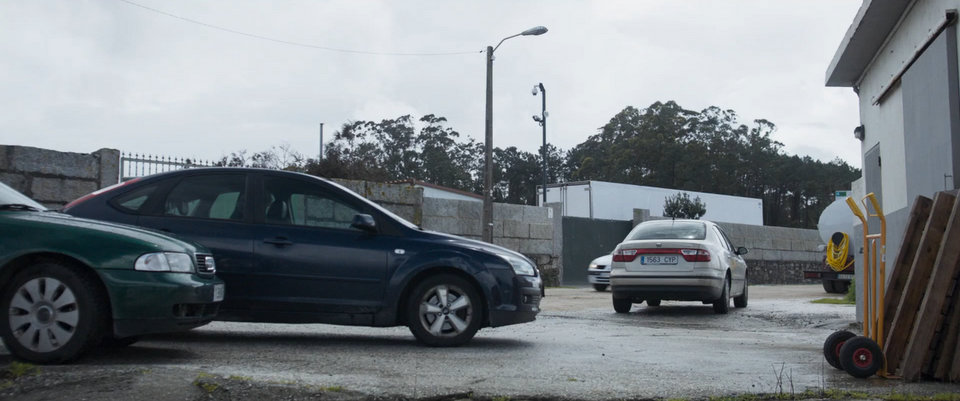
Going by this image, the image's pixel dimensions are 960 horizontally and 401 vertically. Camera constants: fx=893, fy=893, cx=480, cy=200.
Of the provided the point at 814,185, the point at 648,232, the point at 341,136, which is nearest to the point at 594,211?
the point at 341,136

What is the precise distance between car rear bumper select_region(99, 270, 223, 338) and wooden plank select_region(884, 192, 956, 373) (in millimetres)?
4640

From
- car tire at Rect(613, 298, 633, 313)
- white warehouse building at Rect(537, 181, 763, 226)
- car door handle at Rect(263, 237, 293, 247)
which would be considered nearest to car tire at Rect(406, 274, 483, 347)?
car door handle at Rect(263, 237, 293, 247)

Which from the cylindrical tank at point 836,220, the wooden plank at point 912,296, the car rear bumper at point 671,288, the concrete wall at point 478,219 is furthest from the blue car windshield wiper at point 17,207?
the cylindrical tank at point 836,220

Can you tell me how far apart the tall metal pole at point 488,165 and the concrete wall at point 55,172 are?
9115 mm

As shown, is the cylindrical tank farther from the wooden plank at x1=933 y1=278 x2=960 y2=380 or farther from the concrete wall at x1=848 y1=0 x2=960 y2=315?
the wooden plank at x1=933 y1=278 x2=960 y2=380

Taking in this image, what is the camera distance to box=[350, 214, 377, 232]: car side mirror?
735 cm

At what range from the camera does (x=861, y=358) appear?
228 inches

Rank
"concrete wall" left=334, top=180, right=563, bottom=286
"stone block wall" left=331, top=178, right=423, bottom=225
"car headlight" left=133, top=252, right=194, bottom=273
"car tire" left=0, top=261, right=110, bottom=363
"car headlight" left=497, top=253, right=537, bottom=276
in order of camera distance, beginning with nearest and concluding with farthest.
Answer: "car tire" left=0, top=261, right=110, bottom=363 → "car headlight" left=133, top=252, right=194, bottom=273 → "car headlight" left=497, top=253, right=537, bottom=276 → "stone block wall" left=331, top=178, right=423, bottom=225 → "concrete wall" left=334, top=180, right=563, bottom=286

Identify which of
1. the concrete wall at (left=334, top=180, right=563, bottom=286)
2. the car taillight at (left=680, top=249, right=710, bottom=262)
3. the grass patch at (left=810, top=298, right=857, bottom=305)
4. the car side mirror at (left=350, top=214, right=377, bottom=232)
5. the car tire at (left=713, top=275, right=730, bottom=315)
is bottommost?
the grass patch at (left=810, top=298, right=857, bottom=305)

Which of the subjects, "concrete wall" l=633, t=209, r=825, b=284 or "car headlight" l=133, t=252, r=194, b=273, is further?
"concrete wall" l=633, t=209, r=825, b=284

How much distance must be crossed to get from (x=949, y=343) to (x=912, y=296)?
402 millimetres

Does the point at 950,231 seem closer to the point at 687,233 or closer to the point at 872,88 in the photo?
the point at 872,88

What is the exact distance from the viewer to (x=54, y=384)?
4.76 metres

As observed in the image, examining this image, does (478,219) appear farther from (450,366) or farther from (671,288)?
(450,366)
